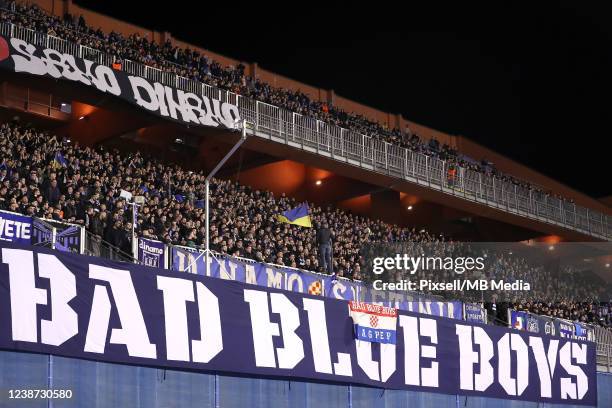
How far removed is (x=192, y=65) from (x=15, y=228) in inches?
777

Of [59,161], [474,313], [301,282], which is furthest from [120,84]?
[474,313]

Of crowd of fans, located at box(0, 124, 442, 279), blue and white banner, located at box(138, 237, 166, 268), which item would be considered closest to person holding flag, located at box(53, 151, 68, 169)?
crowd of fans, located at box(0, 124, 442, 279)

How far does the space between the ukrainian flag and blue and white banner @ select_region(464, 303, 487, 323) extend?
7.16 metres

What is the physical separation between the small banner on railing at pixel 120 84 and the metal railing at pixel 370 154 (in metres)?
0.47

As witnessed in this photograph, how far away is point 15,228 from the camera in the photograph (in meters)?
18.5

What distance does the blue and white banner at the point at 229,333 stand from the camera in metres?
16.9

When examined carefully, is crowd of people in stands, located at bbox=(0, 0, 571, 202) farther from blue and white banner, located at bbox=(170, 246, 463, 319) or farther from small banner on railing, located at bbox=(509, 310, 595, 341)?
small banner on railing, located at bbox=(509, 310, 595, 341)

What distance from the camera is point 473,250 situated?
44094mm

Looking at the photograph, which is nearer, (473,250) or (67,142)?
(67,142)

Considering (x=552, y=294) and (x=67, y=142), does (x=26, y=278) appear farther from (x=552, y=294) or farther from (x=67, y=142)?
(x=552, y=294)

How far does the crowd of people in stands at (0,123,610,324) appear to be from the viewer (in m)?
22.6

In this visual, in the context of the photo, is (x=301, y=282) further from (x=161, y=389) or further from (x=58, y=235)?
(x=58, y=235)

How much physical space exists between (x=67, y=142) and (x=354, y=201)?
55.0 feet

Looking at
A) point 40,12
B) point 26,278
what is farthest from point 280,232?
point 26,278
